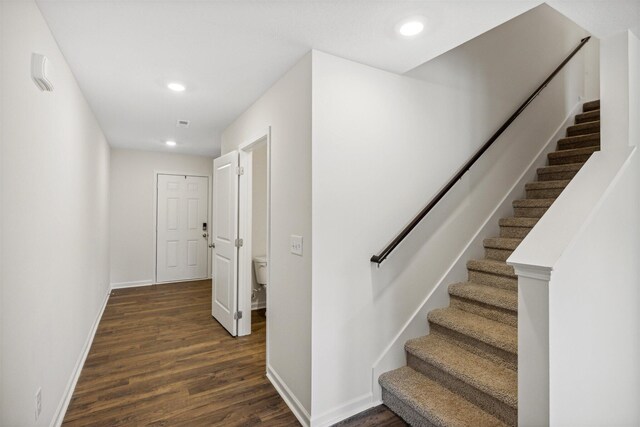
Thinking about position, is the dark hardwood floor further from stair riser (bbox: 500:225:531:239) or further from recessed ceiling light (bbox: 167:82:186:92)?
recessed ceiling light (bbox: 167:82:186:92)

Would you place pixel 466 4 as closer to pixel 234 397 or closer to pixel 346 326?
pixel 346 326

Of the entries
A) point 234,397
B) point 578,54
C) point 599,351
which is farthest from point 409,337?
point 578,54

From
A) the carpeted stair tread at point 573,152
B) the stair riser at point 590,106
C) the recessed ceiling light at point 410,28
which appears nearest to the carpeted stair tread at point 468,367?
the recessed ceiling light at point 410,28

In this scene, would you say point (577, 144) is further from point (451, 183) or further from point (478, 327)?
point (478, 327)

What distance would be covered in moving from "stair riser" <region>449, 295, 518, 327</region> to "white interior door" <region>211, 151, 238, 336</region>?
2104mm

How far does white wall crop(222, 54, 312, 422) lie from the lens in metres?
2.01

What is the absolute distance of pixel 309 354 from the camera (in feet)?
6.44

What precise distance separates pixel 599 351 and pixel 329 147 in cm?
174

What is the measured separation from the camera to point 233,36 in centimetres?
184

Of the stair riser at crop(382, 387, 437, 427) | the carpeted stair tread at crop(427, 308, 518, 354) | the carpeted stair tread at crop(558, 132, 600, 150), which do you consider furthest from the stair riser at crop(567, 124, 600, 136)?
the stair riser at crop(382, 387, 437, 427)

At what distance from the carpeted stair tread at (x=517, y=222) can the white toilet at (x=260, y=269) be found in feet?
8.93

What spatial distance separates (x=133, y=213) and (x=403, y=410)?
5232 millimetres

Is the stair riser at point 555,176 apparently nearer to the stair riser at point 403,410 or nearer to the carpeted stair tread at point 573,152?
the carpeted stair tread at point 573,152

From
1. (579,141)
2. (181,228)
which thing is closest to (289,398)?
(579,141)
